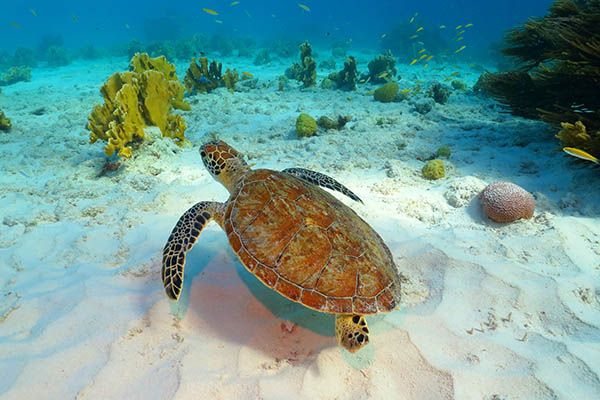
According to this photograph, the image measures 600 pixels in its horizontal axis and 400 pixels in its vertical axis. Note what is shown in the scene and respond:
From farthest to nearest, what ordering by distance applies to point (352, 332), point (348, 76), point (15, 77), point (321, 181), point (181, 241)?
point (15, 77) < point (348, 76) < point (321, 181) < point (181, 241) < point (352, 332)

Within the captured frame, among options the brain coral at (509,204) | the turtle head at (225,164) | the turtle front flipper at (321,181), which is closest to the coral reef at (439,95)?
the brain coral at (509,204)

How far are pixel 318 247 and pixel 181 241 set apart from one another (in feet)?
3.84

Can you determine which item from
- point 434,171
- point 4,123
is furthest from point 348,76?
point 4,123

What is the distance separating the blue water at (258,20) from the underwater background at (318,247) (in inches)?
961

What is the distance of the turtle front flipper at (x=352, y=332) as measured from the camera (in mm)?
1774

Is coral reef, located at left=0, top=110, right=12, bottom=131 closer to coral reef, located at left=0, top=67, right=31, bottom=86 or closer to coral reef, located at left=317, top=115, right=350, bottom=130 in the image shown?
coral reef, located at left=317, top=115, right=350, bottom=130

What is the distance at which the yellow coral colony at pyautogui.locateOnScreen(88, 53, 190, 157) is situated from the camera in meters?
4.93

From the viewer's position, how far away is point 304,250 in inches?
83.0

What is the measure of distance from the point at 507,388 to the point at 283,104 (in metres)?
8.45

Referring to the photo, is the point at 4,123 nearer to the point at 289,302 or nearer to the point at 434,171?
the point at 289,302

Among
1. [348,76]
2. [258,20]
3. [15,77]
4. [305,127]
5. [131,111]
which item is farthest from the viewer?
[258,20]

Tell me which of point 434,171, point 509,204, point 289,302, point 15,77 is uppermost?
point 509,204

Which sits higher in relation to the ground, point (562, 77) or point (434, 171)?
point (562, 77)

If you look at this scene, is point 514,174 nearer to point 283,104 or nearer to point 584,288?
point 584,288
